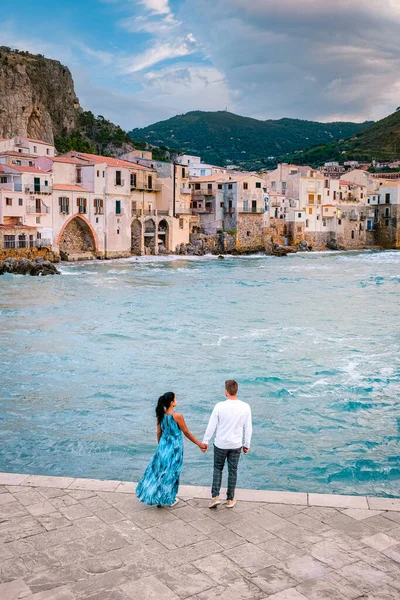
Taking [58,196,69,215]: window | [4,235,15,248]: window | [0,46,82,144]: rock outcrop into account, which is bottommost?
[4,235,15,248]: window

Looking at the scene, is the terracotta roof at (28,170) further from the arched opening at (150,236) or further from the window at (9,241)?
the arched opening at (150,236)

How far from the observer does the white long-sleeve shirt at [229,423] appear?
6.52m

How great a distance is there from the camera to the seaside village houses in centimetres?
5025

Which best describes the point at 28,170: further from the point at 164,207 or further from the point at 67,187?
the point at 164,207

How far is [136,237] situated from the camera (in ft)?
203

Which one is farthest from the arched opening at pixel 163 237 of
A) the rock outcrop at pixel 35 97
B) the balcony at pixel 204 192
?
the rock outcrop at pixel 35 97

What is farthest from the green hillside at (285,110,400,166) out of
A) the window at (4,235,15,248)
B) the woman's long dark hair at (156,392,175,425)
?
the woman's long dark hair at (156,392,175,425)

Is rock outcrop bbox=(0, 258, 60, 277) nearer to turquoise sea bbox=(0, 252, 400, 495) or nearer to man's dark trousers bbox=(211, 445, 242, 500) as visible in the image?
turquoise sea bbox=(0, 252, 400, 495)

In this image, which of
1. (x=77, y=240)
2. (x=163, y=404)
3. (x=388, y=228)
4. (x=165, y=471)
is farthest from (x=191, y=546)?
(x=388, y=228)

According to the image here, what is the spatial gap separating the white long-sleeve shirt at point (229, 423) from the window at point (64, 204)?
159 feet

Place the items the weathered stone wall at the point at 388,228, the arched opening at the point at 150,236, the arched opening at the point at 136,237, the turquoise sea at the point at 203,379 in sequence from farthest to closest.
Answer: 1. the weathered stone wall at the point at 388,228
2. the arched opening at the point at 150,236
3. the arched opening at the point at 136,237
4. the turquoise sea at the point at 203,379

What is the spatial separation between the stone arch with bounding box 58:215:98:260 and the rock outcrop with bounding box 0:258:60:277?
31.9ft

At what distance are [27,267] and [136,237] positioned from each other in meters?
19.9

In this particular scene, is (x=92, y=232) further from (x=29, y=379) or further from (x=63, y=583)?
(x=63, y=583)
